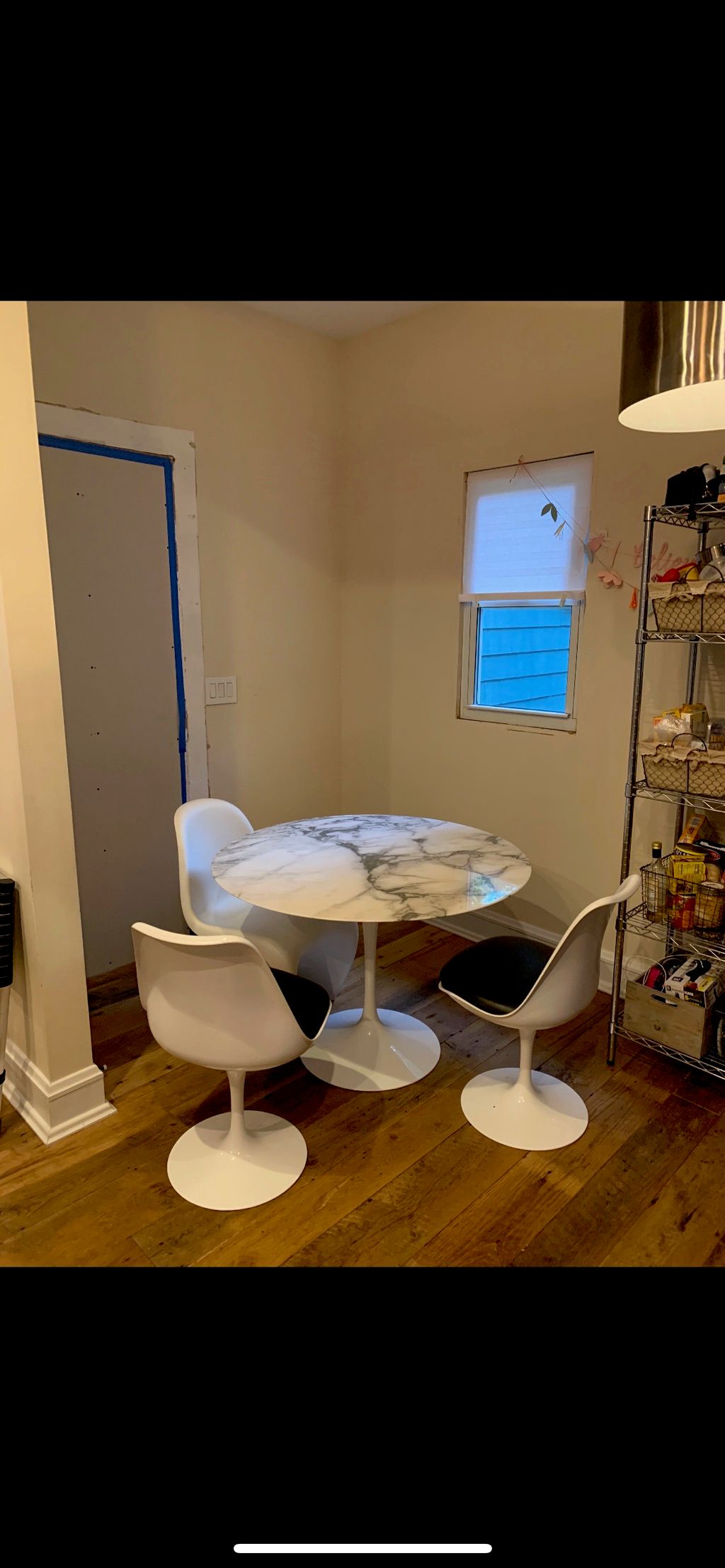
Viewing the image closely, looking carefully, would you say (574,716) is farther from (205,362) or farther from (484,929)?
(205,362)

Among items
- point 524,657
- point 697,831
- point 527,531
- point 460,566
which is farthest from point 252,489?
point 697,831

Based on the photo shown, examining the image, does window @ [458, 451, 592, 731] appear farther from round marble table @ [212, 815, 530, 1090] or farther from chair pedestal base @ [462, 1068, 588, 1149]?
chair pedestal base @ [462, 1068, 588, 1149]

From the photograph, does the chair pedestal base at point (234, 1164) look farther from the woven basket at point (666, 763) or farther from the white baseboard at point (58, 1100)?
the woven basket at point (666, 763)

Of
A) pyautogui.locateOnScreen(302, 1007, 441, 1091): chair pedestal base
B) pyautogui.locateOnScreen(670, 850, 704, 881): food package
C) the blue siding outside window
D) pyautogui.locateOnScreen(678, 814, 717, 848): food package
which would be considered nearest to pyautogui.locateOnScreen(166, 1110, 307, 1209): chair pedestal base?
pyautogui.locateOnScreen(302, 1007, 441, 1091): chair pedestal base

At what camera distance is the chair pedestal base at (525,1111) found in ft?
6.75

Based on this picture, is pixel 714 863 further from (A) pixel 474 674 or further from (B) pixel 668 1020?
(A) pixel 474 674

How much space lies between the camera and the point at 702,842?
234 cm

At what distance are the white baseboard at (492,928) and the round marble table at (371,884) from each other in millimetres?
620

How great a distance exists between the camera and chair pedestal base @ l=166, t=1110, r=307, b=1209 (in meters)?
1.83

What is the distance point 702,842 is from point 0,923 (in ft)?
6.64

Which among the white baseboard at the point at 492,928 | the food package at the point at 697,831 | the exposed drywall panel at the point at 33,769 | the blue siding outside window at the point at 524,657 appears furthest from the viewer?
the white baseboard at the point at 492,928

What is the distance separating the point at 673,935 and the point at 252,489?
7.88 feet
